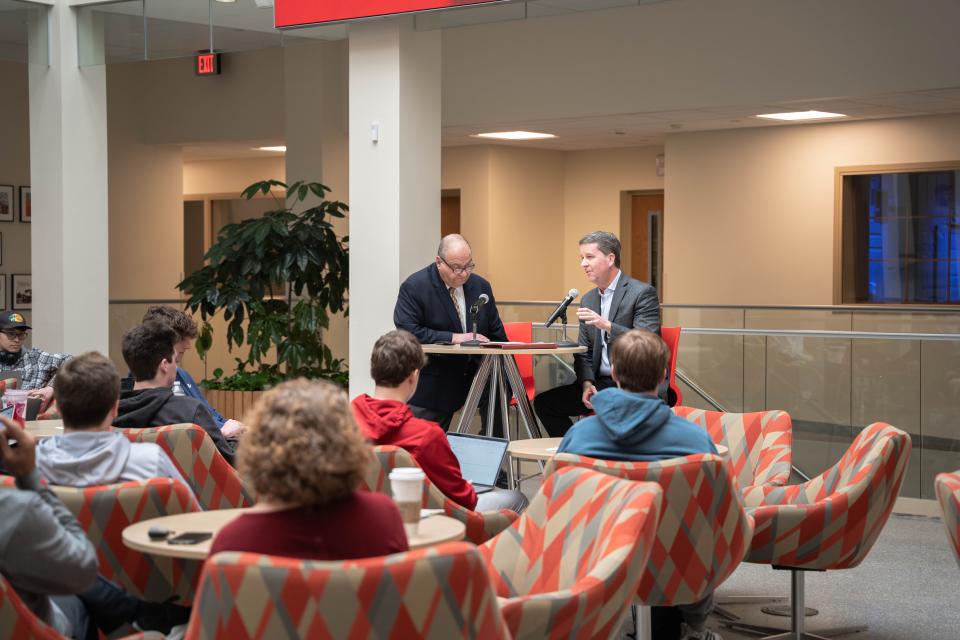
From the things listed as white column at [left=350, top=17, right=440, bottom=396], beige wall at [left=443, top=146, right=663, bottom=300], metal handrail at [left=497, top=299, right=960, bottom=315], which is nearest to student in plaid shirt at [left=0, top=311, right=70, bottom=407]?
white column at [left=350, top=17, right=440, bottom=396]

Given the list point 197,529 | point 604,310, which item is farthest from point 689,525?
point 604,310

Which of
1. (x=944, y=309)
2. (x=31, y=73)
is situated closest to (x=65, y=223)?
(x=31, y=73)

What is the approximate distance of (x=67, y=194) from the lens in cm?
973

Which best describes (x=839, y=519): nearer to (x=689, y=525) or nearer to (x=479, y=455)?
(x=689, y=525)

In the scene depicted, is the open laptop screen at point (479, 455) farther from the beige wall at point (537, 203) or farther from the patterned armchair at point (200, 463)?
the beige wall at point (537, 203)

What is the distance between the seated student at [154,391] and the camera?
15.4ft

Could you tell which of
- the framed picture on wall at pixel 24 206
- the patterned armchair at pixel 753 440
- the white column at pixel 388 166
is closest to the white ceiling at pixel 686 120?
the white column at pixel 388 166

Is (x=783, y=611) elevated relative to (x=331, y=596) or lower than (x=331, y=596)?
lower

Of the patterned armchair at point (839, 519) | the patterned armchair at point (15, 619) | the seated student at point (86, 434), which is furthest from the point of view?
the patterned armchair at point (839, 519)

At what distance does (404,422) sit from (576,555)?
102cm

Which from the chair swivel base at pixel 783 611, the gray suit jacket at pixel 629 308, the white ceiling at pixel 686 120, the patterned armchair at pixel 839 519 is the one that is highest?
the white ceiling at pixel 686 120

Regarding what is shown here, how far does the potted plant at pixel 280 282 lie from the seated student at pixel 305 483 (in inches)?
304

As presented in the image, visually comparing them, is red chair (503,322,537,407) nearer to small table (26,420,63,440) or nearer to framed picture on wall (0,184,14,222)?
small table (26,420,63,440)

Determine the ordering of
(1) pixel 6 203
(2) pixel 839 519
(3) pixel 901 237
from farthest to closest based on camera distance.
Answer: (1) pixel 6 203
(3) pixel 901 237
(2) pixel 839 519
